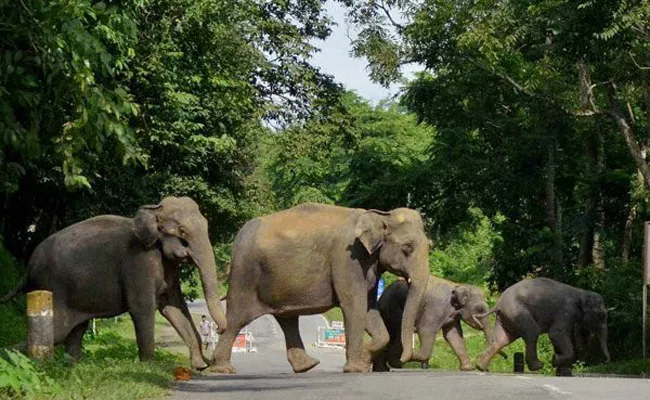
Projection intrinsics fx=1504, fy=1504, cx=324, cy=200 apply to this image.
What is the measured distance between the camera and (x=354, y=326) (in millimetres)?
21188

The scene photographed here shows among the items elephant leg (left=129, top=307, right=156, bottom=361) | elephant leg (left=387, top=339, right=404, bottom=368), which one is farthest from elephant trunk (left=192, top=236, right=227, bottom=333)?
elephant leg (left=387, top=339, right=404, bottom=368)

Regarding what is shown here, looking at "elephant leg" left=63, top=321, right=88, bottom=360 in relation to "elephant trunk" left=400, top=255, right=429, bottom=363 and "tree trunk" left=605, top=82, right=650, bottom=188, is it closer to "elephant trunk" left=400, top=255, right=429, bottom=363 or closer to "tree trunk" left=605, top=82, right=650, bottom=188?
"elephant trunk" left=400, top=255, right=429, bottom=363

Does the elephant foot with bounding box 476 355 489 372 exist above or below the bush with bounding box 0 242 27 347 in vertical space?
below

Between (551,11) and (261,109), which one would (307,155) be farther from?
(551,11)

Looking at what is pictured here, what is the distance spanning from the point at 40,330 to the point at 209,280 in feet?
15.6

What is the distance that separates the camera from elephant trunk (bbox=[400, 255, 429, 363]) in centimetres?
2209

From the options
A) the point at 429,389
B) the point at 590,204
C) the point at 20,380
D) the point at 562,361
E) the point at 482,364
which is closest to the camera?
the point at 20,380

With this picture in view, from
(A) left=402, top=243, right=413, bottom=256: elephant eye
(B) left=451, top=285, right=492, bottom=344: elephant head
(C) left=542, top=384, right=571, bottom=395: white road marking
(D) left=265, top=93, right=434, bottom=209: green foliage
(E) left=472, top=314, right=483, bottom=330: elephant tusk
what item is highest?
(D) left=265, top=93, right=434, bottom=209: green foliage

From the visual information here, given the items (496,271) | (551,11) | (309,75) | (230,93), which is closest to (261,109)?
(309,75)

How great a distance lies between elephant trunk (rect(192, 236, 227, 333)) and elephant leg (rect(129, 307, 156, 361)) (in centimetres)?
77

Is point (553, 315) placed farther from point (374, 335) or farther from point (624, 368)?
point (374, 335)

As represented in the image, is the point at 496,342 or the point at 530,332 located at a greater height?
the point at 530,332

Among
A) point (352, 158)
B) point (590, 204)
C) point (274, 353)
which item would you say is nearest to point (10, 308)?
point (590, 204)

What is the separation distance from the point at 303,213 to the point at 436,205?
66.5 feet
